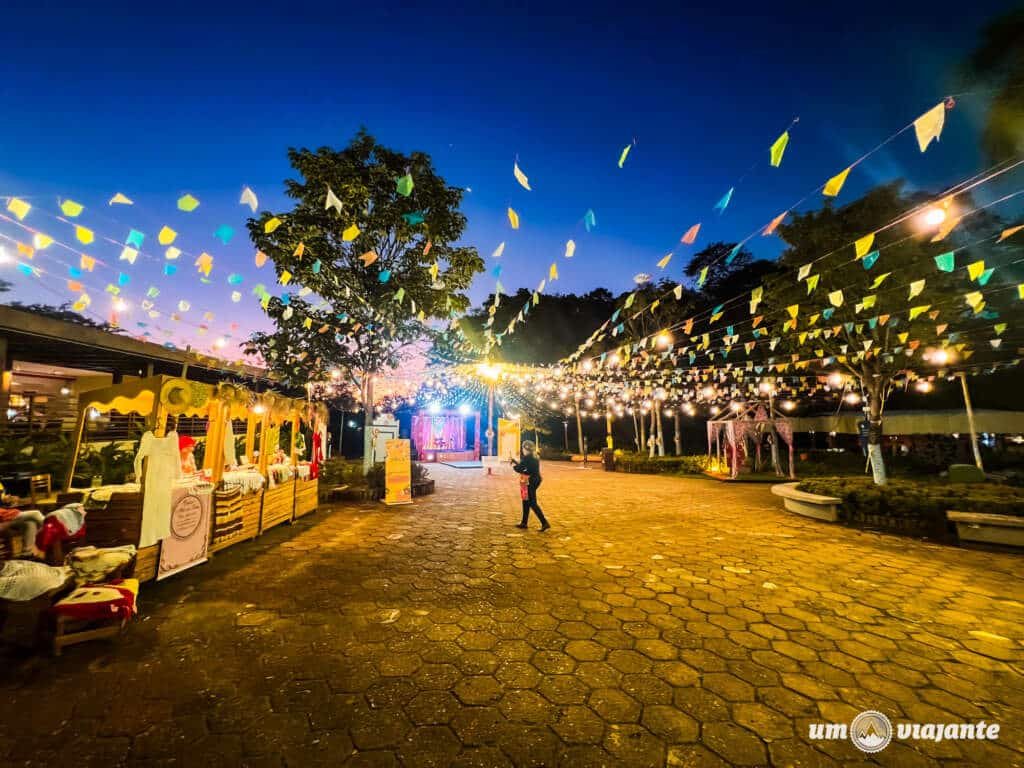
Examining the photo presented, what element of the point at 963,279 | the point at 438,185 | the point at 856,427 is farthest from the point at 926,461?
the point at 438,185

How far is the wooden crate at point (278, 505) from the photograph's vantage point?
24.0ft

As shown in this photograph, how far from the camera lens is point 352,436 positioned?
80.8 ft

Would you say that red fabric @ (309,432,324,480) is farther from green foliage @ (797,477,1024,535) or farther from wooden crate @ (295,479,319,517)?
green foliage @ (797,477,1024,535)

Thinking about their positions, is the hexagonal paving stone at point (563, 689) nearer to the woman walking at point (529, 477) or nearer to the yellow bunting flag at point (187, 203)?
the woman walking at point (529, 477)

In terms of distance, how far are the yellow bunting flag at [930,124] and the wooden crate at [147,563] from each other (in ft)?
29.8

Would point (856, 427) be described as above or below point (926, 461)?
above

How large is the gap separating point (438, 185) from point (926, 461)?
76.7ft

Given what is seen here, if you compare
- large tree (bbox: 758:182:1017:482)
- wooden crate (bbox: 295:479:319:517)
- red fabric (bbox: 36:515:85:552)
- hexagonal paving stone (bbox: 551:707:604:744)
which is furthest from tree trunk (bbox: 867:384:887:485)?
red fabric (bbox: 36:515:85:552)

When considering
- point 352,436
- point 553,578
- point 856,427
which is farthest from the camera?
point 352,436

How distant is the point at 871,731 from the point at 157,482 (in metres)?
7.16

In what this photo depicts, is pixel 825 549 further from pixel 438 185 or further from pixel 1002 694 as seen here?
pixel 438 185

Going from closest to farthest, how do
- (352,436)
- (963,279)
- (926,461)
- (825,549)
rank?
(825,549)
(963,279)
(926,461)
(352,436)

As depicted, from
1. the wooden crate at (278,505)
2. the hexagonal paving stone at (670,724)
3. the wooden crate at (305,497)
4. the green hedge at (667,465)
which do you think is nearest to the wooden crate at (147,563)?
the wooden crate at (278,505)

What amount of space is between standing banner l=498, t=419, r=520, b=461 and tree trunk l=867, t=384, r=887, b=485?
14.3 m
